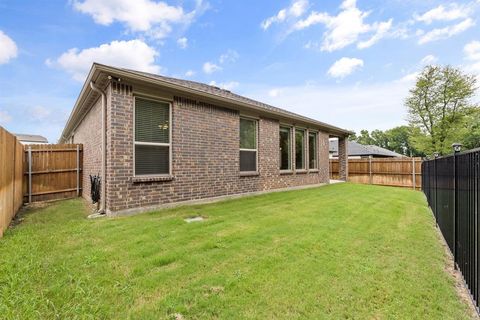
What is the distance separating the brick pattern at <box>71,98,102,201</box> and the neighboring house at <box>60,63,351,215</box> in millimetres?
29

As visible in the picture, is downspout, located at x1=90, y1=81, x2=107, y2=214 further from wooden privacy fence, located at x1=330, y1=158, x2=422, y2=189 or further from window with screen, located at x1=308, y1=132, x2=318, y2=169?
wooden privacy fence, located at x1=330, y1=158, x2=422, y2=189

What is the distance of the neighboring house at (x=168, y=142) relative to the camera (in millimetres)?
5629

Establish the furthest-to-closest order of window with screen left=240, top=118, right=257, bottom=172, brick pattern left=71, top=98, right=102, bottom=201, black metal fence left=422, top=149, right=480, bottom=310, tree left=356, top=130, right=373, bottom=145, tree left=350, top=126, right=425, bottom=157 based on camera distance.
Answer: tree left=356, top=130, right=373, bottom=145, tree left=350, top=126, right=425, bottom=157, window with screen left=240, top=118, right=257, bottom=172, brick pattern left=71, top=98, right=102, bottom=201, black metal fence left=422, top=149, right=480, bottom=310

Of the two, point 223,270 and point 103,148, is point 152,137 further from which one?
point 223,270

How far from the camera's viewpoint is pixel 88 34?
416 inches

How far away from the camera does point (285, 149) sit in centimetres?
1070

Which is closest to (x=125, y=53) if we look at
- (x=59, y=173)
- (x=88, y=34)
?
(x=88, y=34)

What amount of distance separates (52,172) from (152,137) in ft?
16.5

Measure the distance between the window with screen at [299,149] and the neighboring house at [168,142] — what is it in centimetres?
113

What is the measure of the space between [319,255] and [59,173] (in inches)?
363

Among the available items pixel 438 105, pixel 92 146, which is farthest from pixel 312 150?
pixel 438 105

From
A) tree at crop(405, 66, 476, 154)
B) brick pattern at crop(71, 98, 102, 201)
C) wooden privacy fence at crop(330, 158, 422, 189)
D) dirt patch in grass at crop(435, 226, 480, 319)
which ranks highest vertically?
tree at crop(405, 66, 476, 154)

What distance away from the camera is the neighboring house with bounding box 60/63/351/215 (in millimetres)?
5629

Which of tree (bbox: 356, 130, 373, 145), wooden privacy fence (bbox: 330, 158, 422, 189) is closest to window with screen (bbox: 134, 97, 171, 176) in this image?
wooden privacy fence (bbox: 330, 158, 422, 189)
